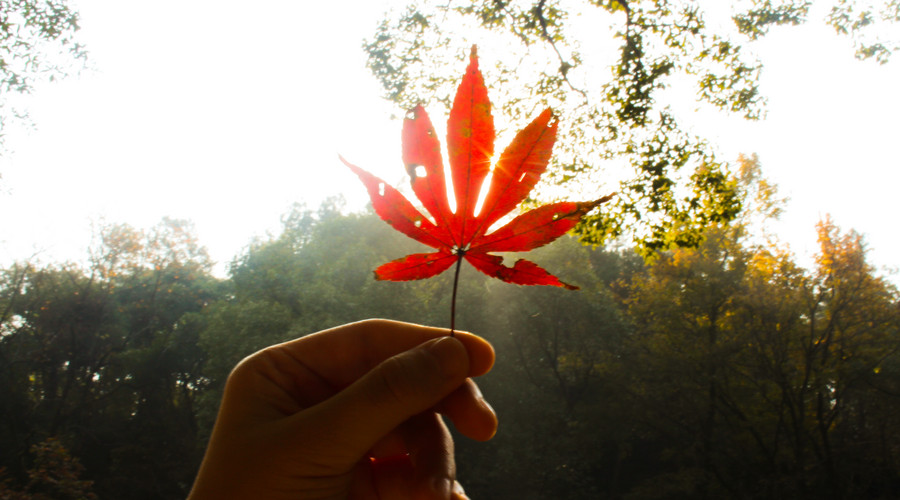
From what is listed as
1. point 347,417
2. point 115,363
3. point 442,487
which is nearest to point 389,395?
point 347,417

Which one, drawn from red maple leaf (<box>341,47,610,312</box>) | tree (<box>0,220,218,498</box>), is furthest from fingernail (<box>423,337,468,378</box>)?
tree (<box>0,220,218,498</box>)

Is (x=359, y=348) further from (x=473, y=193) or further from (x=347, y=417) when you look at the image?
(x=473, y=193)

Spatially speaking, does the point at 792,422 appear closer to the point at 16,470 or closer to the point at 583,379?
the point at 583,379

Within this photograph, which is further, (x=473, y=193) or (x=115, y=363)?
(x=115, y=363)

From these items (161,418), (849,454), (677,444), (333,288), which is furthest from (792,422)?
(161,418)

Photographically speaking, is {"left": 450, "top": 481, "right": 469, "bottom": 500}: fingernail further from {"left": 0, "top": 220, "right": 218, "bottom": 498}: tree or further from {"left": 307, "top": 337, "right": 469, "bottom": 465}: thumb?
{"left": 0, "top": 220, "right": 218, "bottom": 498}: tree
